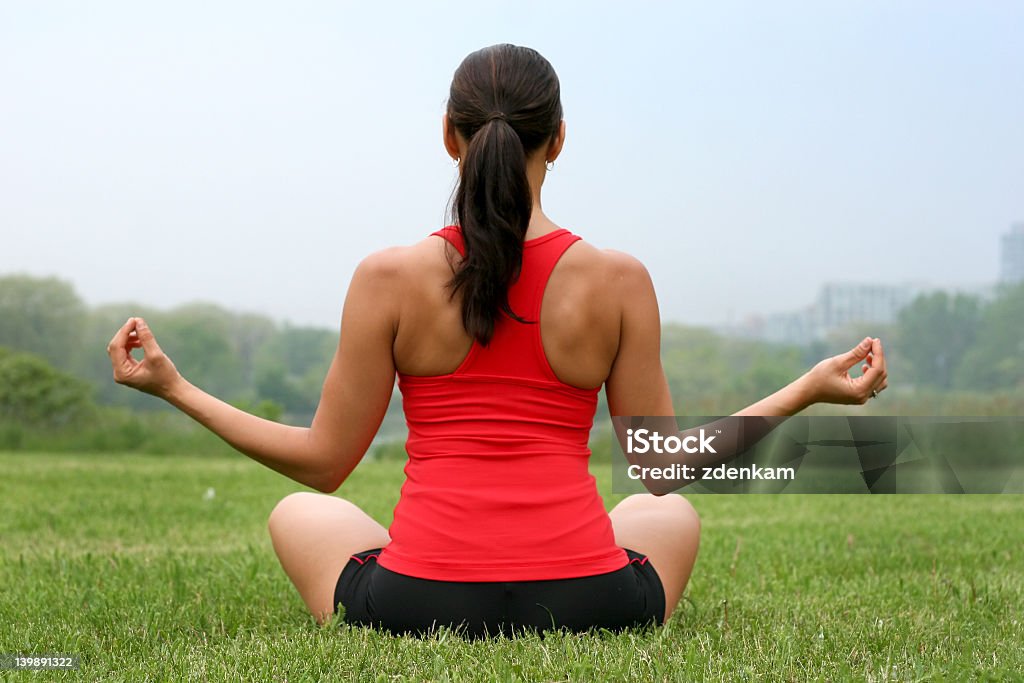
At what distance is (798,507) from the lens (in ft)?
23.7

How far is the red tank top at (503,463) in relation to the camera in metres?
2.36

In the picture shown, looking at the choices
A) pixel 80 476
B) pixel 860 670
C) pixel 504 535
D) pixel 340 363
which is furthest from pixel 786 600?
pixel 80 476

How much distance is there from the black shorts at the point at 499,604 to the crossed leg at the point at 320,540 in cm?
16

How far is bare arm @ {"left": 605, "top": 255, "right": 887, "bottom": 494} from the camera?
2.44 metres

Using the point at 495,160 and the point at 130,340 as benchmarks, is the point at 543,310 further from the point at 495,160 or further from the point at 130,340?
the point at 130,340

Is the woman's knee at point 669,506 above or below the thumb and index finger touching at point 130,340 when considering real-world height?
below

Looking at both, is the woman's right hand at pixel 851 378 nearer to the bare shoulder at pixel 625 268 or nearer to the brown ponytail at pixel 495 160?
the bare shoulder at pixel 625 268

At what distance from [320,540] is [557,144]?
1.17 m

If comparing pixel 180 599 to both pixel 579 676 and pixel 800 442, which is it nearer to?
pixel 579 676

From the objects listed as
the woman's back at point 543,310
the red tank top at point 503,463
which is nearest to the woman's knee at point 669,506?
the red tank top at point 503,463

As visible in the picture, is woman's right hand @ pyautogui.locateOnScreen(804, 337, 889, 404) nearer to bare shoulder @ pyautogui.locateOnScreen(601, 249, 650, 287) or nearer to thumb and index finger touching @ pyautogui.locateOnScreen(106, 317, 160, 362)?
bare shoulder @ pyautogui.locateOnScreen(601, 249, 650, 287)

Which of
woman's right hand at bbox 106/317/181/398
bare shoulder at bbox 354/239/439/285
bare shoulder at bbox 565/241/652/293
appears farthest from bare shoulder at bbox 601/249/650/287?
woman's right hand at bbox 106/317/181/398

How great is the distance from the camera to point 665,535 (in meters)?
2.77

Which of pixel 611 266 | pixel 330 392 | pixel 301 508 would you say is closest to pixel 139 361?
pixel 330 392
